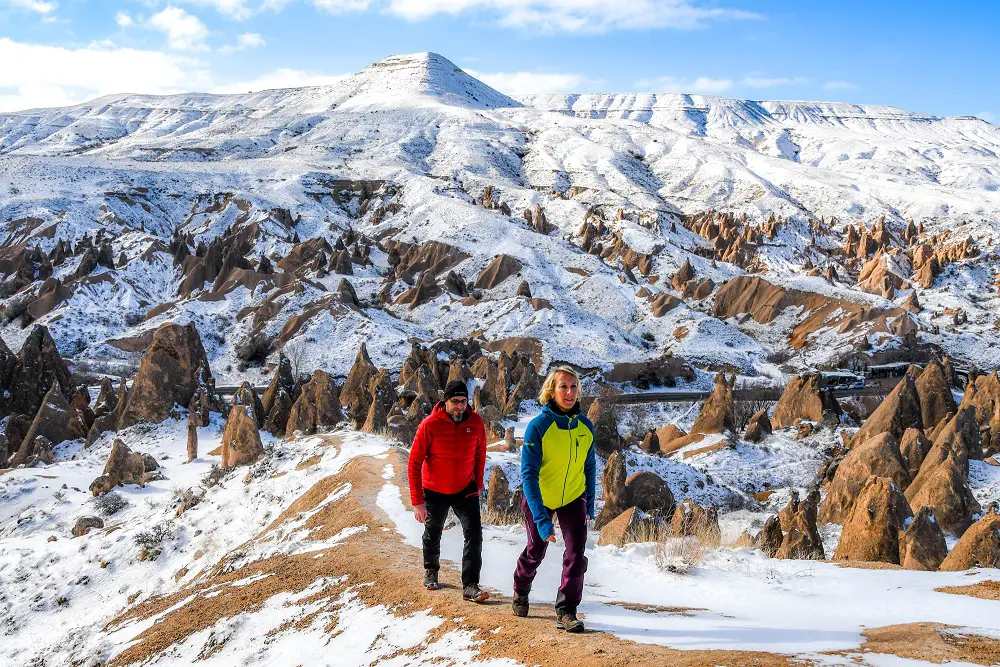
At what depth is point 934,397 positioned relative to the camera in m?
32.0

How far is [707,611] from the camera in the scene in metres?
6.19

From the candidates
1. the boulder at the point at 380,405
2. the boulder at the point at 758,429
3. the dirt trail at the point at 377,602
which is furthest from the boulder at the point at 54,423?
the boulder at the point at 758,429

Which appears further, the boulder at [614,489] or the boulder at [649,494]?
the boulder at [649,494]

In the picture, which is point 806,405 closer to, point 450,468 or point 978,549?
point 978,549

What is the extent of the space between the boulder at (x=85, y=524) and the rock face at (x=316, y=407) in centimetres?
1169

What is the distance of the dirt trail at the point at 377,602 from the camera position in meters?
4.76

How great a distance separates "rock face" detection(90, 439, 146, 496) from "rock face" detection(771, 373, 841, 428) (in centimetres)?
3236

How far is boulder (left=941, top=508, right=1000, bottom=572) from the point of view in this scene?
11.1 metres

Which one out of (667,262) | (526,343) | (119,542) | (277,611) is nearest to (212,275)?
(526,343)

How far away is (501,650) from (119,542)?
13519mm

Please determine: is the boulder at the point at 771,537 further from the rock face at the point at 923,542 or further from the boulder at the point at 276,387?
the boulder at the point at 276,387

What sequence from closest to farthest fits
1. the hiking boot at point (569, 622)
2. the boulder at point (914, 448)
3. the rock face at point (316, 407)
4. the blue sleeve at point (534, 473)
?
1. the hiking boot at point (569, 622)
2. the blue sleeve at point (534, 473)
3. the boulder at point (914, 448)
4. the rock face at point (316, 407)

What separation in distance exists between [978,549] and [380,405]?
78.2 feet

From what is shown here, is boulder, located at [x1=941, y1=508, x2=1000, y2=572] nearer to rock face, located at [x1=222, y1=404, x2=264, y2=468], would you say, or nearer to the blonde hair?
the blonde hair
